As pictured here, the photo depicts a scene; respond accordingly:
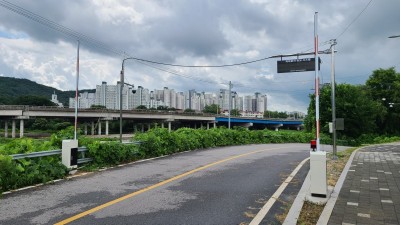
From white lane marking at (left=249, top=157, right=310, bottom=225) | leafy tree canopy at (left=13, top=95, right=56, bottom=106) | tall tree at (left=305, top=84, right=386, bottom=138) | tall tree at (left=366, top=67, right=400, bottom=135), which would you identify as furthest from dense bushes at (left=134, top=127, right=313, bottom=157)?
leafy tree canopy at (left=13, top=95, right=56, bottom=106)

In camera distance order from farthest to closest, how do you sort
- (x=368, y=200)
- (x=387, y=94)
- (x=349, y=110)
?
1. (x=387, y=94)
2. (x=349, y=110)
3. (x=368, y=200)

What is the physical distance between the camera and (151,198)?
7230 mm

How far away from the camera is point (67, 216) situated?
5801 mm

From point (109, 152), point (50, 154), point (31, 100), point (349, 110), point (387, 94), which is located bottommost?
point (109, 152)

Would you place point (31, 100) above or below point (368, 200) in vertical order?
above

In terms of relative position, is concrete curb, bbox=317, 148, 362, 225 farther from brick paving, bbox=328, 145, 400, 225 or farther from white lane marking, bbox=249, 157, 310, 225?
white lane marking, bbox=249, 157, 310, 225

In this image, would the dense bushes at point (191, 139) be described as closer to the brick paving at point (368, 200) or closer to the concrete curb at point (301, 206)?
the concrete curb at point (301, 206)

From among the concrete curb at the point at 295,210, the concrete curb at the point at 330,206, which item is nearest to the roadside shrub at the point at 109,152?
the concrete curb at the point at 295,210

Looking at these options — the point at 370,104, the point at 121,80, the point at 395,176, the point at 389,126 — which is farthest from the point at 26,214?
the point at 389,126

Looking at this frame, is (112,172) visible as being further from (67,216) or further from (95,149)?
(67,216)

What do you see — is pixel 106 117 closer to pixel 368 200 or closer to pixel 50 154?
pixel 50 154

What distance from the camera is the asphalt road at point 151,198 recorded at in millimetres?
5801

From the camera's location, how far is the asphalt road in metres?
5.80

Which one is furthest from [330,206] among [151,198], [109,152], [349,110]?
[349,110]
